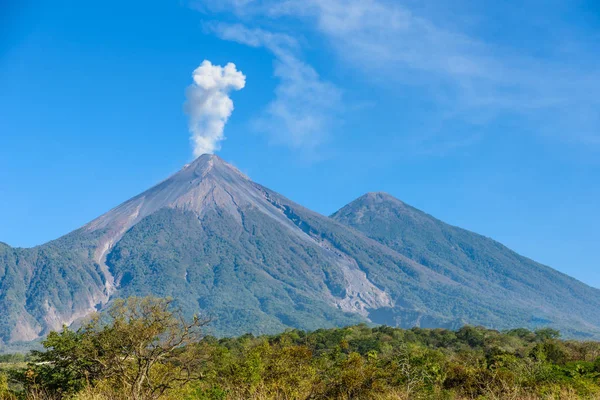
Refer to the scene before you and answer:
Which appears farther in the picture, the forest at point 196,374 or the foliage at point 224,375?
the foliage at point 224,375

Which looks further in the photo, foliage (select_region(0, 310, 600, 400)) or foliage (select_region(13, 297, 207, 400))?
foliage (select_region(0, 310, 600, 400))

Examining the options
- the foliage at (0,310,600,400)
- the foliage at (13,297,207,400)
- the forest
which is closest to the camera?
the foliage at (13,297,207,400)

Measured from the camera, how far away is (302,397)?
23734 mm

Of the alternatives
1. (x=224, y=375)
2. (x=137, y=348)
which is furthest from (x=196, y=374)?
(x=224, y=375)

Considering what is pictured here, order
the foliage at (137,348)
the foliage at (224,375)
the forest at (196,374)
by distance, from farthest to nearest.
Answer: the foliage at (224,375) < the forest at (196,374) < the foliage at (137,348)

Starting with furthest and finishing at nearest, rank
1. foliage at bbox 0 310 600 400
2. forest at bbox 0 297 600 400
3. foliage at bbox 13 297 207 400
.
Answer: foliage at bbox 0 310 600 400 → forest at bbox 0 297 600 400 → foliage at bbox 13 297 207 400

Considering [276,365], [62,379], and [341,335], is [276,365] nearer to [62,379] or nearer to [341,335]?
[62,379]

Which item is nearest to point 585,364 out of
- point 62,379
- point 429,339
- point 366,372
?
point 366,372

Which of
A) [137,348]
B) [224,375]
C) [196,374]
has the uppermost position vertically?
[137,348]

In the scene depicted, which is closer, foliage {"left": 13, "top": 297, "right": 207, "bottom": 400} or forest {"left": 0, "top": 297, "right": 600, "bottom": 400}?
foliage {"left": 13, "top": 297, "right": 207, "bottom": 400}

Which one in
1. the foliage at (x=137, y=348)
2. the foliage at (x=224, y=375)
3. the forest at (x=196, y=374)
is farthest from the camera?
the foliage at (x=224, y=375)

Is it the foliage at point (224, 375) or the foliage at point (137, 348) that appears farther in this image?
the foliage at point (224, 375)

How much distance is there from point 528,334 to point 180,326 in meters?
68.8

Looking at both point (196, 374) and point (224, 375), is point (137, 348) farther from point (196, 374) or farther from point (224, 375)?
point (224, 375)
